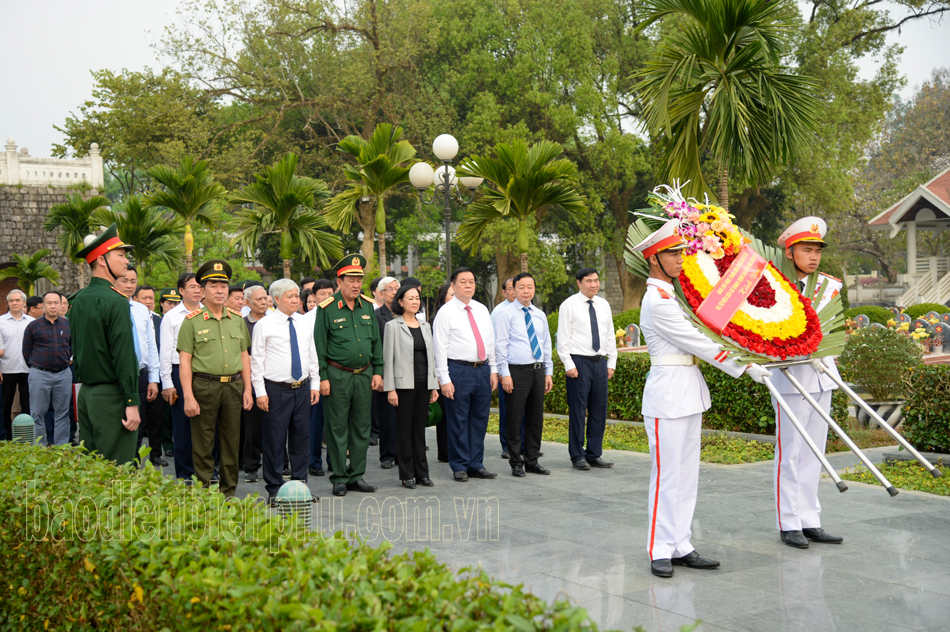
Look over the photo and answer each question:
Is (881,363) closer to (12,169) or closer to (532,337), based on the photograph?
(532,337)

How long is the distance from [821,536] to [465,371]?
12.7 ft

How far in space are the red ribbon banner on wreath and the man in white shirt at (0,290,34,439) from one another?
935cm

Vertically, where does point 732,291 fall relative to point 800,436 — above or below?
above

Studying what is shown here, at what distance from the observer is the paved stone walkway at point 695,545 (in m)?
4.26

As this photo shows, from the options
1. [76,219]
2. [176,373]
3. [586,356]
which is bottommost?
[176,373]

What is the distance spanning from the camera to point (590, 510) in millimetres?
6621

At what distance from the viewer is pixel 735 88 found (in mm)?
9727

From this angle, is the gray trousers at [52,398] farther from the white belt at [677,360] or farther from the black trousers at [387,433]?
the white belt at [677,360]

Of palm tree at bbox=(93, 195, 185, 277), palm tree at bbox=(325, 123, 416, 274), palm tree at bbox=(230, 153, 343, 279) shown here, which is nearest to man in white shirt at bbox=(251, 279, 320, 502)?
palm tree at bbox=(325, 123, 416, 274)

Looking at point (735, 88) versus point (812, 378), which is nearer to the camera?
point (812, 378)

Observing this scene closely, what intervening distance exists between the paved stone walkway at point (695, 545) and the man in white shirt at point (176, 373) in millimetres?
661

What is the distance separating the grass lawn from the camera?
23.1 feet

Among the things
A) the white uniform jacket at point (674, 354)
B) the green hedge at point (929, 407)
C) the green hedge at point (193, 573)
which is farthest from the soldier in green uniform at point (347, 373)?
the green hedge at point (929, 407)

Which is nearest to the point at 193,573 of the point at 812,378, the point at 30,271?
the point at 812,378
